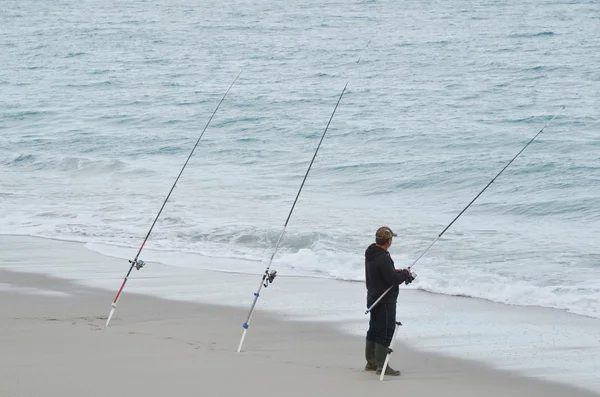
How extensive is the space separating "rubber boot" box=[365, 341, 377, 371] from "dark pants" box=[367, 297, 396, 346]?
0.05 metres

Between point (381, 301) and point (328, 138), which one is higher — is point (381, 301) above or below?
above

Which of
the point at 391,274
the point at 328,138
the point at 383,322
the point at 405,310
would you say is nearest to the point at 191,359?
the point at 383,322

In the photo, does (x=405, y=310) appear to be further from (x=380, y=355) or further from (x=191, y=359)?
(x=191, y=359)

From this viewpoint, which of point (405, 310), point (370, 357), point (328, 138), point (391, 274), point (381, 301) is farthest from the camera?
point (328, 138)

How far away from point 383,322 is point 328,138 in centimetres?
1337

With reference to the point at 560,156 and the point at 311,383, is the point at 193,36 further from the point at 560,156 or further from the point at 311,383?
the point at 311,383

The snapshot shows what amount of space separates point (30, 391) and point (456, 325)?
3.59 meters

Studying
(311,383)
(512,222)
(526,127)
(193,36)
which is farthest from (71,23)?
(311,383)

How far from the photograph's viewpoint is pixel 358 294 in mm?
8148

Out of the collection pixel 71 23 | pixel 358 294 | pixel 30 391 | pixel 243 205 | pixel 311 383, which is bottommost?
pixel 71 23

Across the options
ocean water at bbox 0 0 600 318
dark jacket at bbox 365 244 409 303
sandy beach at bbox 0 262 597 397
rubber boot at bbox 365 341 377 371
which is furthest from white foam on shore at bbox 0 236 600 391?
dark jacket at bbox 365 244 409 303

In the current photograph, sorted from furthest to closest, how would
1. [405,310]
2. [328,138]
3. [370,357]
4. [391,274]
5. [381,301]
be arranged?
[328,138] → [405,310] → [370,357] → [381,301] → [391,274]

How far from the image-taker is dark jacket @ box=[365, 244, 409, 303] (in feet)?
18.0

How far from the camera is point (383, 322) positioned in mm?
5602
